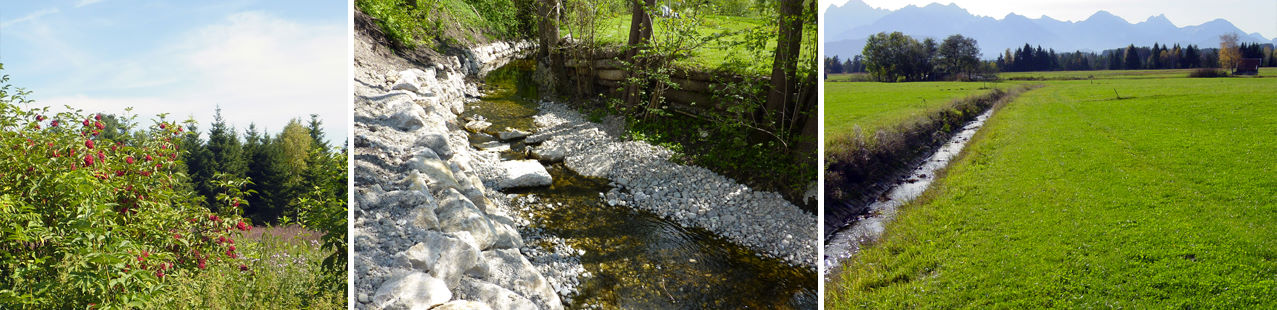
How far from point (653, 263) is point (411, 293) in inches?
60.3

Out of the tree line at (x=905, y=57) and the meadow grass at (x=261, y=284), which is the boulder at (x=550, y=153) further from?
the tree line at (x=905, y=57)

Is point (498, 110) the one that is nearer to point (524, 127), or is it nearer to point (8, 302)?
point (524, 127)

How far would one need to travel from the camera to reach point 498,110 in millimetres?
6383

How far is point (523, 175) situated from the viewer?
4785 millimetres

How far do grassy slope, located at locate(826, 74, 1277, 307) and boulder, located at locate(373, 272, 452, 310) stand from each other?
7.25 ft

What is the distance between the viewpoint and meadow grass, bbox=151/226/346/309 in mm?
3346

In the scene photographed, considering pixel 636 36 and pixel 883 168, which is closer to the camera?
pixel 883 168

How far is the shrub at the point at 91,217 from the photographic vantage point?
296 cm

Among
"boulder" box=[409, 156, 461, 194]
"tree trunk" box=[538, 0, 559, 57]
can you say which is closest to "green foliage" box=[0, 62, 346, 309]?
"boulder" box=[409, 156, 461, 194]

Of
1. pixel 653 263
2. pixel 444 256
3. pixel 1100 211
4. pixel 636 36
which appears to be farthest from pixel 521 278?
pixel 636 36

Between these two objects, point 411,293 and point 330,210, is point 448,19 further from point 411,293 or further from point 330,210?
point 411,293

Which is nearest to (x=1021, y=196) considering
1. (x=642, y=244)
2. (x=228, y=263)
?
(x=642, y=244)

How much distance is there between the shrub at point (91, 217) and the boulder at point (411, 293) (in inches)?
54.6

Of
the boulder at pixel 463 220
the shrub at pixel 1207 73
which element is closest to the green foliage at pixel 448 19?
the boulder at pixel 463 220
